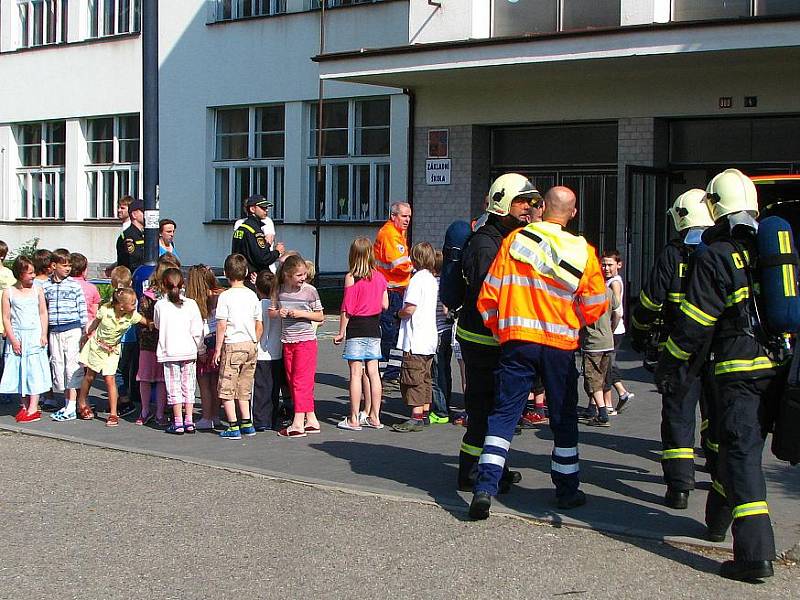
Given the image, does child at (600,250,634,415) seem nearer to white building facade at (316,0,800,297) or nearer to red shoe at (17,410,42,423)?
red shoe at (17,410,42,423)

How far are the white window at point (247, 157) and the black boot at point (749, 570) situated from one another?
61.7ft

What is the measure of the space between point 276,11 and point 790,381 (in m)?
19.3

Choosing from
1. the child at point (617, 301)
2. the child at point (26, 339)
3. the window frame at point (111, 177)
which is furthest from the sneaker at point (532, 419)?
the window frame at point (111, 177)

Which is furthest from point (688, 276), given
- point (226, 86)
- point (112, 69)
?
point (112, 69)

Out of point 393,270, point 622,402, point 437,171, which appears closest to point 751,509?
point 622,402

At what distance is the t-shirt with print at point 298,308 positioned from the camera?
9758 mm

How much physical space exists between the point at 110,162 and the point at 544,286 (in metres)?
22.2

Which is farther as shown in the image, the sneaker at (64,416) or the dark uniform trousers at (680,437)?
the sneaker at (64,416)

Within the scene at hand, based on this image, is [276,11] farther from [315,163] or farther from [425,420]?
[425,420]

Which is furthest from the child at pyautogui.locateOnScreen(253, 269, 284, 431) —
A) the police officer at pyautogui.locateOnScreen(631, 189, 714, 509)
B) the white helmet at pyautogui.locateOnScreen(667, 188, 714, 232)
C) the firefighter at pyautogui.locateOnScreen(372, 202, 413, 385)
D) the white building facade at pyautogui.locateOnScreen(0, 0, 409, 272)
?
the white building facade at pyautogui.locateOnScreen(0, 0, 409, 272)

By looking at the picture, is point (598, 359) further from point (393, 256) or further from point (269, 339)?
point (393, 256)

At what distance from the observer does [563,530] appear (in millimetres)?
6812

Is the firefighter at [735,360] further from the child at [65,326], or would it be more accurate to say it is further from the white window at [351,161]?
the white window at [351,161]

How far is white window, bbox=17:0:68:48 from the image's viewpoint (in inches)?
1115
